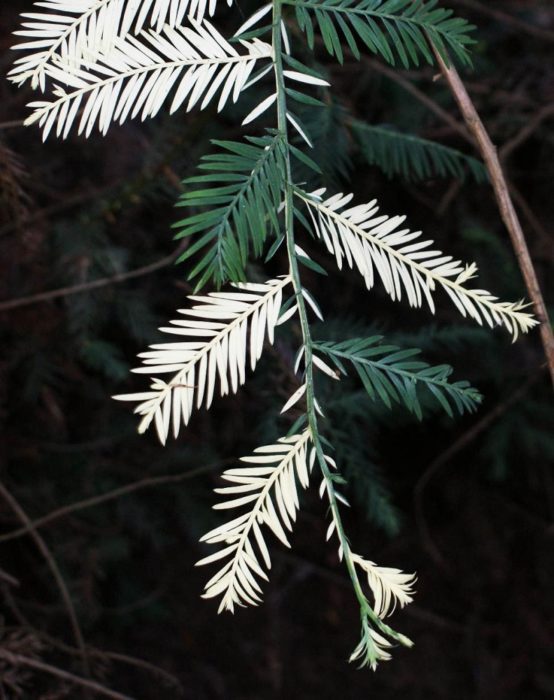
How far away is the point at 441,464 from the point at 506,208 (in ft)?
3.53

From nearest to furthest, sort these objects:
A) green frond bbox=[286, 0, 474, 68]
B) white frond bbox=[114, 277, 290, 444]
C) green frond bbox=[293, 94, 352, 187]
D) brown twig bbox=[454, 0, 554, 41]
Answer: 1. white frond bbox=[114, 277, 290, 444]
2. green frond bbox=[286, 0, 474, 68]
3. green frond bbox=[293, 94, 352, 187]
4. brown twig bbox=[454, 0, 554, 41]

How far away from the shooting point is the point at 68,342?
49.0 inches

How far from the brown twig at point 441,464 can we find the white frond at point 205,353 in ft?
3.18

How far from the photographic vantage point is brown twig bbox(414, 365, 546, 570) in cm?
144

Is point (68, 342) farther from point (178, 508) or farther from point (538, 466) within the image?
point (538, 466)

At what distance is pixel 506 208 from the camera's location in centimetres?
67

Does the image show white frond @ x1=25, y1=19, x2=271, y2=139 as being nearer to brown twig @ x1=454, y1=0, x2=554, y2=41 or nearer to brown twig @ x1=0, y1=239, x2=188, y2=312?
brown twig @ x1=0, y1=239, x2=188, y2=312

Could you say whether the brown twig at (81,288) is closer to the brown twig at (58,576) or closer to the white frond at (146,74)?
the brown twig at (58,576)

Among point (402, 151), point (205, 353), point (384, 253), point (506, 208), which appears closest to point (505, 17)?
point (402, 151)

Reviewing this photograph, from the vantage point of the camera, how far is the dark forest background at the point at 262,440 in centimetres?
116

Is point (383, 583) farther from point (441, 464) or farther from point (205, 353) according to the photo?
point (441, 464)

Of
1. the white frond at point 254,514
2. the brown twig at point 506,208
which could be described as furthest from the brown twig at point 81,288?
the white frond at point 254,514

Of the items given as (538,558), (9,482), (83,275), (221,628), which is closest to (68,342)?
(83,275)

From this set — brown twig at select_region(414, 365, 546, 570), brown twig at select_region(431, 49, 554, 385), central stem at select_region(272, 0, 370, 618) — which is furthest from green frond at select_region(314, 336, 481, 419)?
brown twig at select_region(414, 365, 546, 570)
